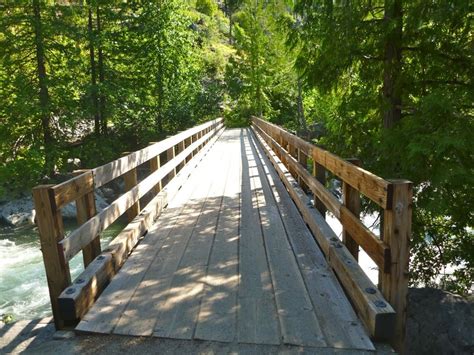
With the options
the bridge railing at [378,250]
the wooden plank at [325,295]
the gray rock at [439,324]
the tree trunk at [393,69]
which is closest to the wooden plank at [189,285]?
the wooden plank at [325,295]

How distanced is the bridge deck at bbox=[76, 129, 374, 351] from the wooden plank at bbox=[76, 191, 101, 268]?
33 cm

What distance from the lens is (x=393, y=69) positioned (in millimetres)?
5871

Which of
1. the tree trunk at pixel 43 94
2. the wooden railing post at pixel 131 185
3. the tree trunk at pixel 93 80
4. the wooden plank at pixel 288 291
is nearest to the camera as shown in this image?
the wooden plank at pixel 288 291

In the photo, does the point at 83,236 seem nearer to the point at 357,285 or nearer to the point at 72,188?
the point at 72,188

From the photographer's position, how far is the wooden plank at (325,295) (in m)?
2.70

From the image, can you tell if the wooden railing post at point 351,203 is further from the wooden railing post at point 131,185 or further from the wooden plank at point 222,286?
the wooden railing post at point 131,185

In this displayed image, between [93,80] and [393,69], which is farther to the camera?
[93,80]

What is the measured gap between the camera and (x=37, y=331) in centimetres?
289

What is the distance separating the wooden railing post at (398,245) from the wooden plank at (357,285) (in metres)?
0.11

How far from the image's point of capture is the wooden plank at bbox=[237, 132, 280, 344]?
2766 mm

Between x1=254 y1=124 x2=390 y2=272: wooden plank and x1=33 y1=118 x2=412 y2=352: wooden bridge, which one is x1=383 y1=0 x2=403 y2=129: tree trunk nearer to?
x1=33 y1=118 x2=412 y2=352: wooden bridge

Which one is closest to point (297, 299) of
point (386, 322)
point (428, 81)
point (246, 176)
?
point (386, 322)

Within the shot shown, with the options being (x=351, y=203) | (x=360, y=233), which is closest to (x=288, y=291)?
(x=360, y=233)

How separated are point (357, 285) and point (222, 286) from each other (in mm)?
1155
